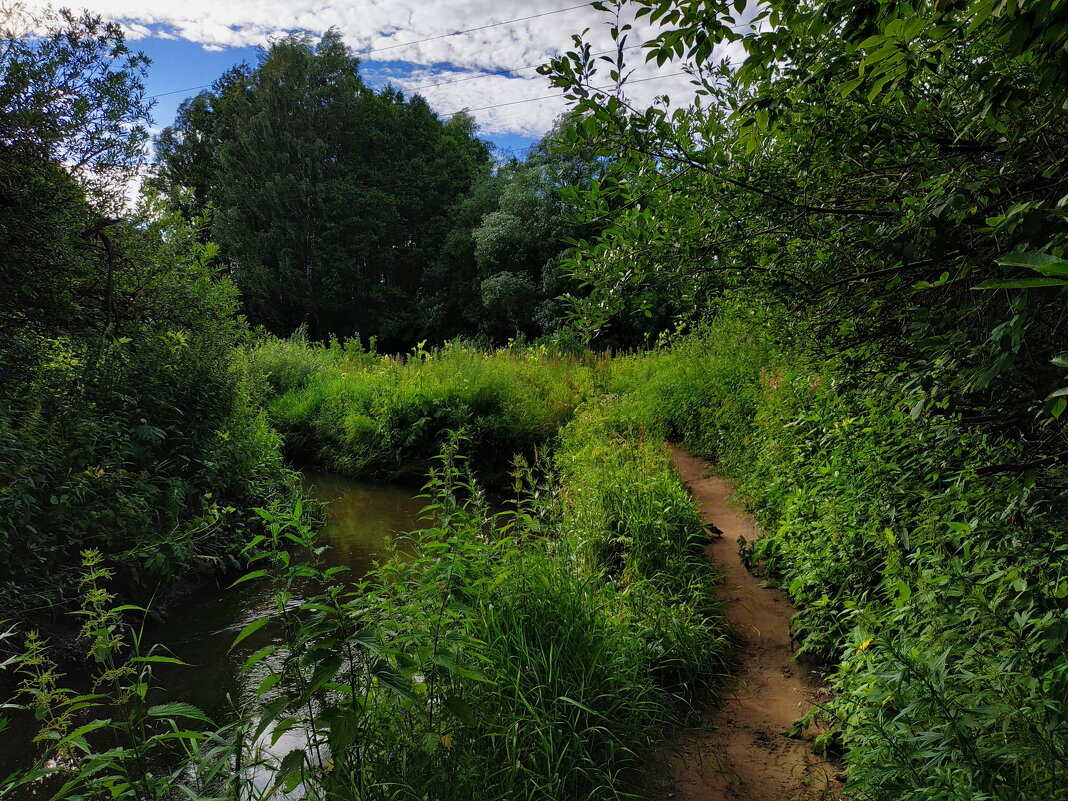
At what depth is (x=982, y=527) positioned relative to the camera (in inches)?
88.0

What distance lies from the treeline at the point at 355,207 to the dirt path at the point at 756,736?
21006mm

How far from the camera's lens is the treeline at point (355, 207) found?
26969mm

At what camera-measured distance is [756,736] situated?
294 centimetres

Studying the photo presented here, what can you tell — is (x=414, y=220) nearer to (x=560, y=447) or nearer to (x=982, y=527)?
(x=560, y=447)

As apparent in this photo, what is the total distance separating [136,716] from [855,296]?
9.93ft

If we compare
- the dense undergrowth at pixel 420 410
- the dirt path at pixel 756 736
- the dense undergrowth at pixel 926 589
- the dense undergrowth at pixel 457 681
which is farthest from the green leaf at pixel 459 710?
the dense undergrowth at pixel 420 410

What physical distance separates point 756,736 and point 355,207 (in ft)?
102

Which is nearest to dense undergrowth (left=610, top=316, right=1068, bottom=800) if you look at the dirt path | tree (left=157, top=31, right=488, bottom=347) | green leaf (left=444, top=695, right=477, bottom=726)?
the dirt path

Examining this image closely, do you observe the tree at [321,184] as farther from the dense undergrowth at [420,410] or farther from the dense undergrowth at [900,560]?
the dense undergrowth at [900,560]

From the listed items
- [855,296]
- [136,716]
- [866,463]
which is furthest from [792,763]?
[136,716]

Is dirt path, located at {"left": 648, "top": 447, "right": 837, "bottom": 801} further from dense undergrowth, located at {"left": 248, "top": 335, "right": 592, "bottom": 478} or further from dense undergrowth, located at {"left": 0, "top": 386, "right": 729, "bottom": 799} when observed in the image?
dense undergrowth, located at {"left": 248, "top": 335, "right": 592, "bottom": 478}

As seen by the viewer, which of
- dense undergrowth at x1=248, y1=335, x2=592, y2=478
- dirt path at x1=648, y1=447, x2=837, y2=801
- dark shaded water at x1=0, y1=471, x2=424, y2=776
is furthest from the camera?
dense undergrowth at x1=248, y1=335, x2=592, y2=478

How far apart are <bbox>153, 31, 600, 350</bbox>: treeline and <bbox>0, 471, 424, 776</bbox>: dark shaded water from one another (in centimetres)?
1773

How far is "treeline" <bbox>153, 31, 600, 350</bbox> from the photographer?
2697 centimetres
